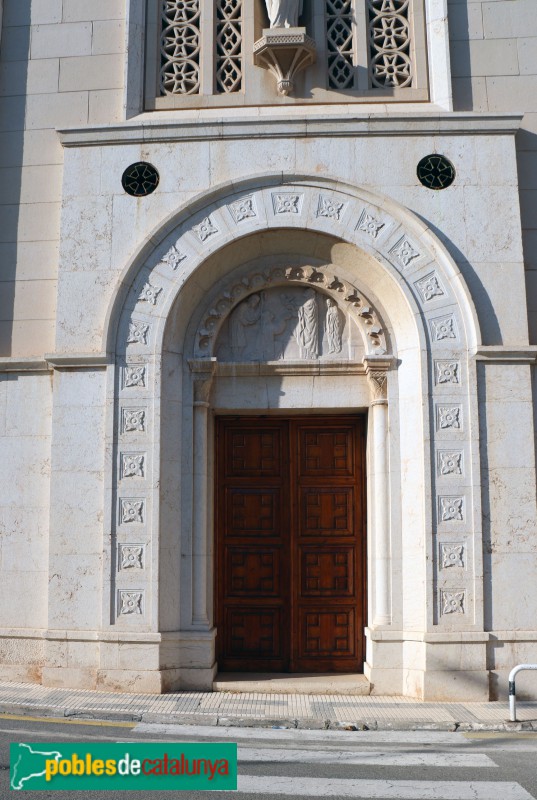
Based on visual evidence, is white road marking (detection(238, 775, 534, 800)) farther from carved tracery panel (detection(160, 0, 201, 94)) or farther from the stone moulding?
carved tracery panel (detection(160, 0, 201, 94))

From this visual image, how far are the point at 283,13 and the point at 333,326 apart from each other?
420cm

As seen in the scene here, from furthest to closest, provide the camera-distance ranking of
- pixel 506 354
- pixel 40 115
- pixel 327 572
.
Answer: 1. pixel 40 115
2. pixel 327 572
3. pixel 506 354

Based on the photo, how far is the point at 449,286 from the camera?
10.9 m

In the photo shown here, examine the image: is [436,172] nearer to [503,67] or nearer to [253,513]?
[503,67]

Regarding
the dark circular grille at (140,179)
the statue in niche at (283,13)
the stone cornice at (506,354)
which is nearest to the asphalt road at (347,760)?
the stone cornice at (506,354)

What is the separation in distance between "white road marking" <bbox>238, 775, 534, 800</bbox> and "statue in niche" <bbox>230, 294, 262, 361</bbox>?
20.0ft

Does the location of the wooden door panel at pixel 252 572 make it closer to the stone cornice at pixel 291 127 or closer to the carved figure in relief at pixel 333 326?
the carved figure in relief at pixel 333 326

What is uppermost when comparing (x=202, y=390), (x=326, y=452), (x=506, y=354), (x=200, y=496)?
(x=506, y=354)

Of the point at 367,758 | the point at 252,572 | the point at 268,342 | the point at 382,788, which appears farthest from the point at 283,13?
the point at 382,788

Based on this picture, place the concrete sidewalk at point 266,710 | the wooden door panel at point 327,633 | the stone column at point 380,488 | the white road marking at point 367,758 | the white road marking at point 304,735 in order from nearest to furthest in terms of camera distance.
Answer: the white road marking at point 367,758, the white road marking at point 304,735, the concrete sidewalk at point 266,710, the stone column at point 380,488, the wooden door panel at point 327,633

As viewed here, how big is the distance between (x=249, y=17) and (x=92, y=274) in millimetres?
4212

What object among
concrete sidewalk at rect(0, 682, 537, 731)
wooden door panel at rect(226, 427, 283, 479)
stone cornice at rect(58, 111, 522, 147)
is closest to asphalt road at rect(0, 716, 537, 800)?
concrete sidewalk at rect(0, 682, 537, 731)

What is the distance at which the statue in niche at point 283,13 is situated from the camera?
11.5m

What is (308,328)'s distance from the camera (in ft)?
38.3
